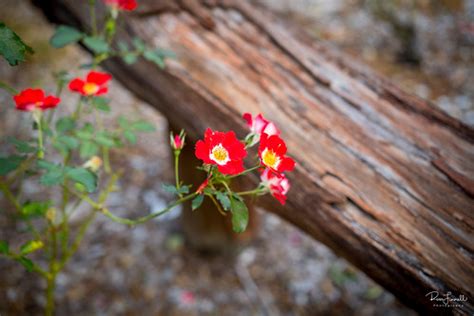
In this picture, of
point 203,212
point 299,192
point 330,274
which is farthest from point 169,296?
point 299,192

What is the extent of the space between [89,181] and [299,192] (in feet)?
1.86

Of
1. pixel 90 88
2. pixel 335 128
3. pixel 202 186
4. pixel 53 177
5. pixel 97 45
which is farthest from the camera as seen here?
pixel 335 128

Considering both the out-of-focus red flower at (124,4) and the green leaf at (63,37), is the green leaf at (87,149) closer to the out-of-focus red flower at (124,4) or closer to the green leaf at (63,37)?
the green leaf at (63,37)

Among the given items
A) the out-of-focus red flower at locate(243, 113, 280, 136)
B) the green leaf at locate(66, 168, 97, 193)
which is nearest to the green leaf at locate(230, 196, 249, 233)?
the out-of-focus red flower at locate(243, 113, 280, 136)

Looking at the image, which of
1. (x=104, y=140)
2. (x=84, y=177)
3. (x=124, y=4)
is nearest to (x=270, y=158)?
(x=84, y=177)

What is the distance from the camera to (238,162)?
0.65 meters

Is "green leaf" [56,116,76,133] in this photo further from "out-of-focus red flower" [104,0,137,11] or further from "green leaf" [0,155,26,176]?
"out-of-focus red flower" [104,0,137,11]

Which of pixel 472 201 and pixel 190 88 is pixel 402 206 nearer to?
pixel 472 201

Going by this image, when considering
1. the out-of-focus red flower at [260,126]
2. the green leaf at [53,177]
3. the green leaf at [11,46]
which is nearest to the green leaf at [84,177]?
the green leaf at [53,177]

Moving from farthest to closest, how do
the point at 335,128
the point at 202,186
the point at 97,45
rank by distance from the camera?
the point at 335,128, the point at 97,45, the point at 202,186

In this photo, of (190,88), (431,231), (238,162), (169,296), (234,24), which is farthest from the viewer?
(169,296)

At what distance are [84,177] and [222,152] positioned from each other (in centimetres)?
35

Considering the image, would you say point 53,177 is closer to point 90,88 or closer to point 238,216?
point 90,88

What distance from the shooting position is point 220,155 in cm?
66
